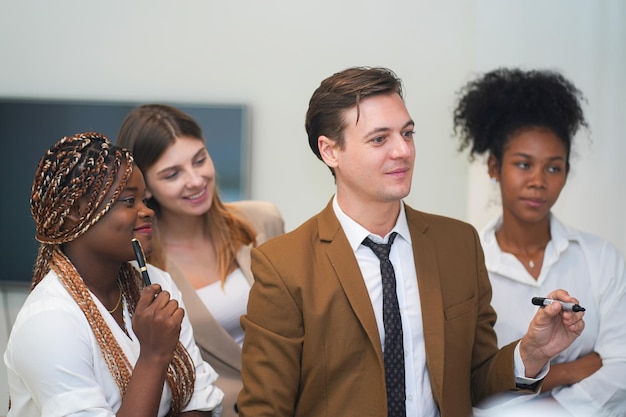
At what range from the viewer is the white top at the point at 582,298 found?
2.54 metres

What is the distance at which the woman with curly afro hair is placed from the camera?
2561 millimetres

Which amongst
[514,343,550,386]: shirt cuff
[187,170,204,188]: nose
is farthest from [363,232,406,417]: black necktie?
[187,170,204,188]: nose

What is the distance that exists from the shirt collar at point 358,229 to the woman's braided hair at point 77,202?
0.55 m

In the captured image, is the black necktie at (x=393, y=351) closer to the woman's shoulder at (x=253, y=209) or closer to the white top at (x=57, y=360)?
the white top at (x=57, y=360)

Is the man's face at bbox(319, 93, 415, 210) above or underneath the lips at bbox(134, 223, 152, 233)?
above

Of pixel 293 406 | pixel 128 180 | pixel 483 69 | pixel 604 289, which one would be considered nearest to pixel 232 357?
pixel 293 406

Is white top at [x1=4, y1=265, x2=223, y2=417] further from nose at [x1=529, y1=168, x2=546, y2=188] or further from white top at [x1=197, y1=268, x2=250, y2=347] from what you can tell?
nose at [x1=529, y1=168, x2=546, y2=188]

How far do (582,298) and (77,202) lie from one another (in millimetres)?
1612

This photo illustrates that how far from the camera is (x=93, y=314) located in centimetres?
194

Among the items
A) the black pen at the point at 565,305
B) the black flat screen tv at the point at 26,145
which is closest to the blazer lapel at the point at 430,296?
the black pen at the point at 565,305

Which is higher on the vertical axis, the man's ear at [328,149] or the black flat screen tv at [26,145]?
the man's ear at [328,149]

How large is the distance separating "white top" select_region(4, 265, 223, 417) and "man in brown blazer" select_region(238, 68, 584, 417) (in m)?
0.35

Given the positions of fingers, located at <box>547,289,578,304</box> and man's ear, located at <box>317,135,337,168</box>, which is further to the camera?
man's ear, located at <box>317,135,337,168</box>

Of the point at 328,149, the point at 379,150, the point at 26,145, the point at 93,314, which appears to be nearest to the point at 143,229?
the point at 93,314
